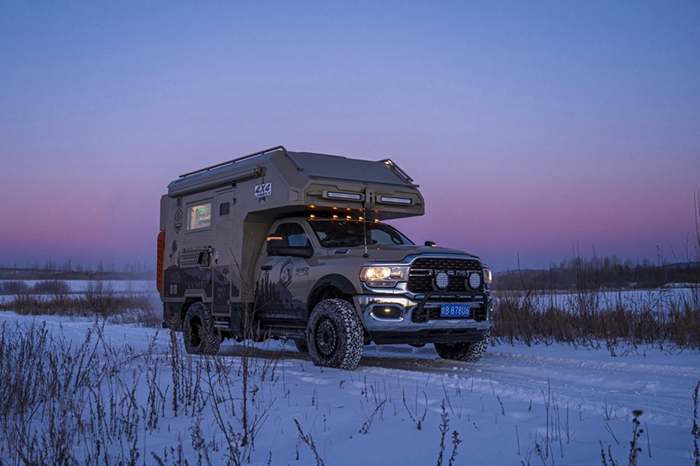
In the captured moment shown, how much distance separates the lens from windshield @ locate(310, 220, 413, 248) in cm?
1000

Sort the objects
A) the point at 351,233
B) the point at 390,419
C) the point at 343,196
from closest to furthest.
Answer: the point at 390,419, the point at 343,196, the point at 351,233

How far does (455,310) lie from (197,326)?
560 centimetres

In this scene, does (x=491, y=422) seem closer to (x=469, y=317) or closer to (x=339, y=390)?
(x=339, y=390)

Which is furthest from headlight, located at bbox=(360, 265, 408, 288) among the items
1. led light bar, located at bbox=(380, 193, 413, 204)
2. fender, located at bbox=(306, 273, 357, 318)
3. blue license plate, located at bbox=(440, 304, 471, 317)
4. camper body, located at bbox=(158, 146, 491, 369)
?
led light bar, located at bbox=(380, 193, 413, 204)

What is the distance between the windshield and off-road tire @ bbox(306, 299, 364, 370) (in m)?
1.16

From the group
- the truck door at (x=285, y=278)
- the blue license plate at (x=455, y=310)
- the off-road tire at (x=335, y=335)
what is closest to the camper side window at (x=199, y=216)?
the truck door at (x=285, y=278)

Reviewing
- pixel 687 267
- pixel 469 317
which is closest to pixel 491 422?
pixel 469 317

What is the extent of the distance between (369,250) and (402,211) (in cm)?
224

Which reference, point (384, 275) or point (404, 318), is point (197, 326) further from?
point (404, 318)

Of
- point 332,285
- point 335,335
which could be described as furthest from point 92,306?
point 335,335

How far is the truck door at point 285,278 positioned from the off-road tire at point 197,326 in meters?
1.31

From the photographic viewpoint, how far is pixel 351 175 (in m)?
10.6

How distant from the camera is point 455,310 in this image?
903 cm

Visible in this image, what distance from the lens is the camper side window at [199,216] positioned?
1232 centimetres
